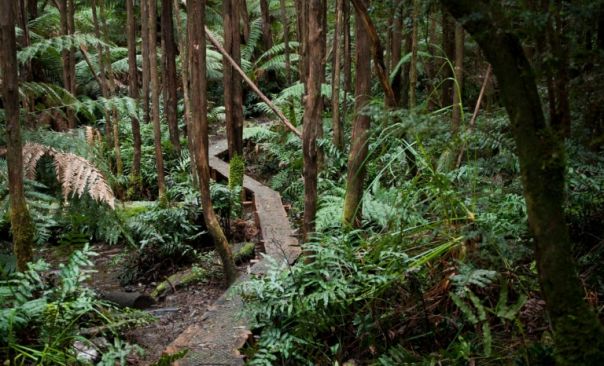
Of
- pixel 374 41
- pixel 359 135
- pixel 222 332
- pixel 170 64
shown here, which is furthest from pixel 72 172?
pixel 170 64

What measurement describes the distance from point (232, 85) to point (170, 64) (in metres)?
1.61

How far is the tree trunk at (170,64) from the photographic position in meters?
7.63

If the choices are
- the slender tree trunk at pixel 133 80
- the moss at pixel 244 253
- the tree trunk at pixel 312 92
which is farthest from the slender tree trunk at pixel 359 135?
the slender tree trunk at pixel 133 80

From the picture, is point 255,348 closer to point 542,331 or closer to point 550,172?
point 542,331

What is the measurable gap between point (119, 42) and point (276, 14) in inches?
178

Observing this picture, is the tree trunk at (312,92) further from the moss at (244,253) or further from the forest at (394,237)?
the moss at (244,253)

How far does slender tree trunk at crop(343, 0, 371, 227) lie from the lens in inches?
158

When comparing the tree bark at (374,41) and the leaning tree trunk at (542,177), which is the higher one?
the tree bark at (374,41)

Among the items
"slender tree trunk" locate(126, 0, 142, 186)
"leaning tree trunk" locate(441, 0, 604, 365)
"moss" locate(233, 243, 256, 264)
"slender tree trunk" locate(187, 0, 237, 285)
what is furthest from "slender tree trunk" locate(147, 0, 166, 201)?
"leaning tree trunk" locate(441, 0, 604, 365)

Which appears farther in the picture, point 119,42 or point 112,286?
point 119,42

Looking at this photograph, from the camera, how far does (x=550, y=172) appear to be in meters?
2.16

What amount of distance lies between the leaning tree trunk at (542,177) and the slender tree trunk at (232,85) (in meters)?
5.29

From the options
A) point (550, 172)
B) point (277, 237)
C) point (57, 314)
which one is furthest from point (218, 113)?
point (550, 172)

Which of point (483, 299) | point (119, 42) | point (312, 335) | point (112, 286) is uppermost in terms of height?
point (119, 42)
